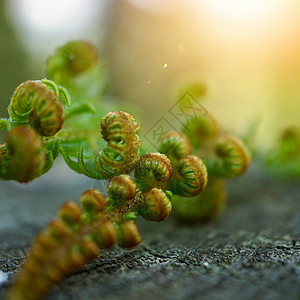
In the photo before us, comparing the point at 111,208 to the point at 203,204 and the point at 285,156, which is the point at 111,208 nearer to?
the point at 203,204

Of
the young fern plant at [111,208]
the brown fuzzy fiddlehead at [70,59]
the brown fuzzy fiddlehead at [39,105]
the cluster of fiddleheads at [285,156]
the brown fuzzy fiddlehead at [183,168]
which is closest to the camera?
the young fern plant at [111,208]

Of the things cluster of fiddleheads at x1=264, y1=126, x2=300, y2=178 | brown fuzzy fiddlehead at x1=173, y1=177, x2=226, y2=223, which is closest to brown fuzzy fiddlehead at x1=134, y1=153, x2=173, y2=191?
brown fuzzy fiddlehead at x1=173, y1=177, x2=226, y2=223

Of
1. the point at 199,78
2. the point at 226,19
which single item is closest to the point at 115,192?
the point at 199,78

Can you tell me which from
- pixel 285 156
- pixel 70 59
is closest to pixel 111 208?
pixel 70 59

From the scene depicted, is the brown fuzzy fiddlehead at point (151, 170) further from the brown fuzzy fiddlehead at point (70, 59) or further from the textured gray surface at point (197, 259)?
the brown fuzzy fiddlehead at point (70, 59)

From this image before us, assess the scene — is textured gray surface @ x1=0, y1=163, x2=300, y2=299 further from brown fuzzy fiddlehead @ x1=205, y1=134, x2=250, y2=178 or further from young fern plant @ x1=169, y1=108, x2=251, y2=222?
brown fuzzy fiddlehead @ x1=205, y1=134, x2=250, y2=178

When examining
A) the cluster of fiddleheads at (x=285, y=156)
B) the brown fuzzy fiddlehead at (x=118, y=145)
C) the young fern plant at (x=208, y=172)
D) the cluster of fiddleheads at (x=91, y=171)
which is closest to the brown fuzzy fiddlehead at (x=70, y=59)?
the cluster of fiddleheads at (x=91, y=171)
